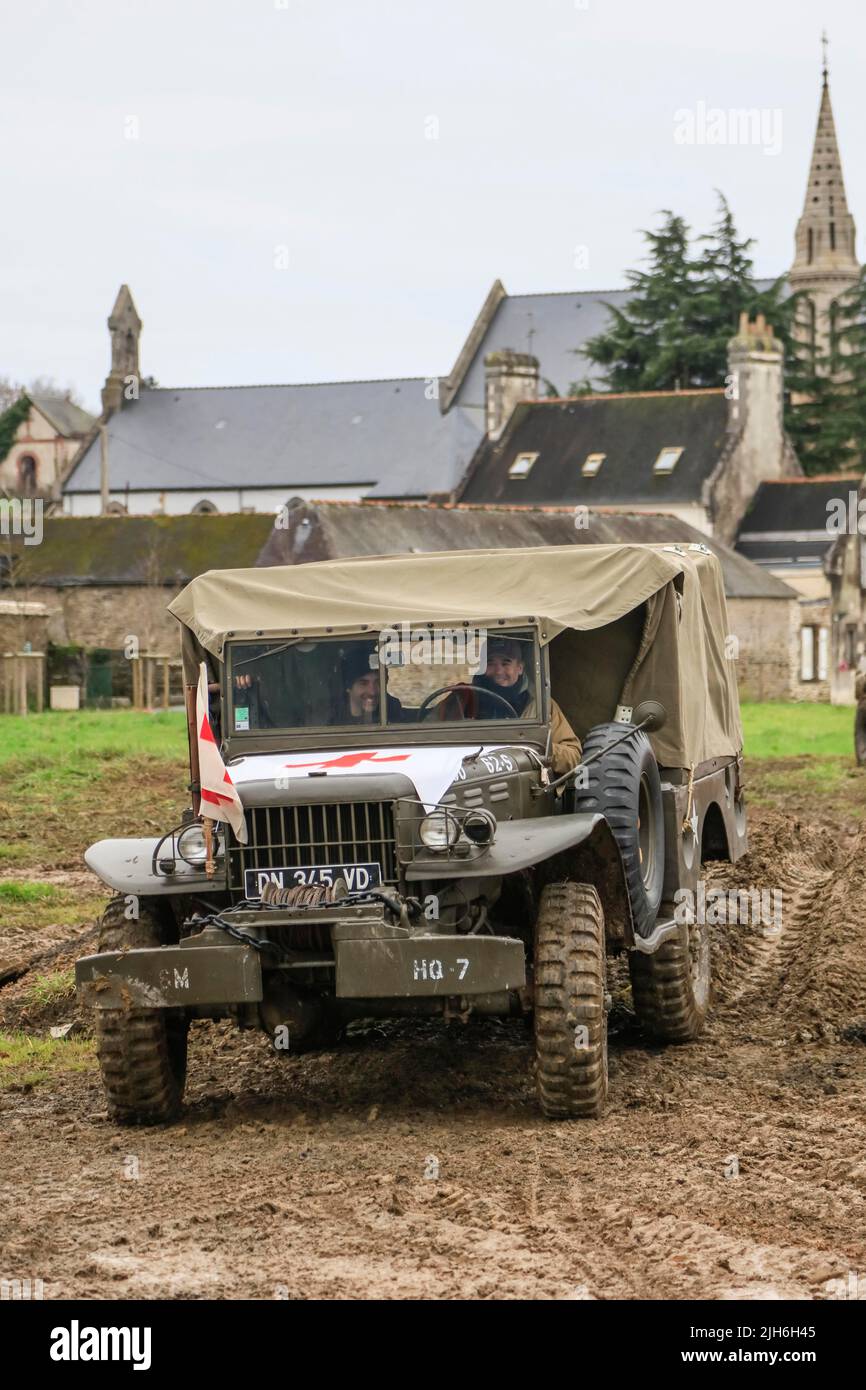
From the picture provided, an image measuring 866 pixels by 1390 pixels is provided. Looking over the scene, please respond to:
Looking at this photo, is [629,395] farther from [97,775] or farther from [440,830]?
[440,830]

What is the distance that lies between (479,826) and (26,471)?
3721 inches

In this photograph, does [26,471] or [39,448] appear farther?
[26,471]

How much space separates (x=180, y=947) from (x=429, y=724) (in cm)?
173

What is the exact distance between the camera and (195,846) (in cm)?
855

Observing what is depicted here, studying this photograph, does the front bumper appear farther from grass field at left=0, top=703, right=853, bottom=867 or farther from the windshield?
grass field at left=0, top=703, right=853, bottom=867

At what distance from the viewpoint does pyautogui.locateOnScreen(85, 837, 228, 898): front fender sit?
8.40 meters

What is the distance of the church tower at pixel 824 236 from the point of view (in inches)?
3342

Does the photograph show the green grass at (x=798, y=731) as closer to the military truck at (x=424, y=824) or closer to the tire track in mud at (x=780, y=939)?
the tire track in mud at (x=780, y=939)

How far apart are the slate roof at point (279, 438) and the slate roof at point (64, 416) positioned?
386 inches

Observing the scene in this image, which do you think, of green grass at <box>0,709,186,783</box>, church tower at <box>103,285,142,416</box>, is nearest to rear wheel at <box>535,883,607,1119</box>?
green grass at <box>0,709,186,783</box>

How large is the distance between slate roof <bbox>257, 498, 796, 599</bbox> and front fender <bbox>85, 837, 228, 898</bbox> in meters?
33.3

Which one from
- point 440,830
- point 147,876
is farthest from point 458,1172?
point 147,876
